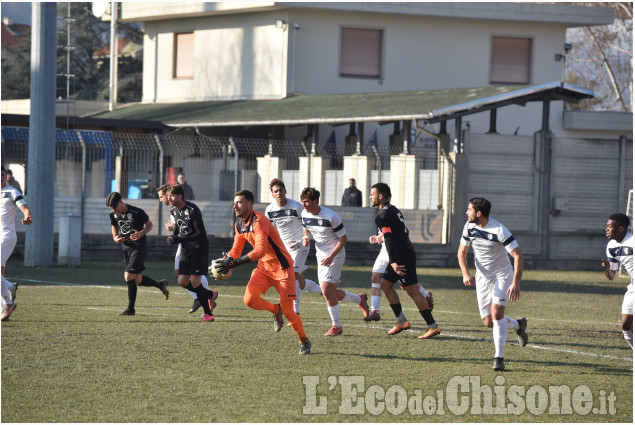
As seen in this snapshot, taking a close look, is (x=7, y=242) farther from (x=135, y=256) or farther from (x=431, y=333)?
(x=431, y=333)

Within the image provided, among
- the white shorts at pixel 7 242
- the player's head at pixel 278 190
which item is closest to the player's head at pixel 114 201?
the white shorts at pixel 7 242

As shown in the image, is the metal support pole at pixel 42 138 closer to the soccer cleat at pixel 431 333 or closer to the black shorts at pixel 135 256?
the black shorts at pixel 135 256

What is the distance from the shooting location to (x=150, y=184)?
2469 cm

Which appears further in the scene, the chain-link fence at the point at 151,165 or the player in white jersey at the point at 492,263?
the chain-link fence at the point at 151,165

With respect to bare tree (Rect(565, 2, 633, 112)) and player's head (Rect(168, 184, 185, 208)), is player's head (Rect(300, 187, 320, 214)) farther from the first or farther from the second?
bare tree (Rect(565, 2, 633, 112))

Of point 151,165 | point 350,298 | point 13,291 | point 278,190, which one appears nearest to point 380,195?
point 278,190

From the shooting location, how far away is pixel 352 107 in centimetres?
2803

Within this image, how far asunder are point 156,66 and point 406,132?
49.8 feet

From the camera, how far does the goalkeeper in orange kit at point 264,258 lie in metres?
10.6

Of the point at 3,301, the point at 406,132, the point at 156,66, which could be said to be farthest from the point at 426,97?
the point at 3,301

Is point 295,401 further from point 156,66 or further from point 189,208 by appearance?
point 156,66

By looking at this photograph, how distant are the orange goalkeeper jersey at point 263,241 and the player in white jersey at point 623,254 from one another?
11.3 ft

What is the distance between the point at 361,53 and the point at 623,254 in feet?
84.1

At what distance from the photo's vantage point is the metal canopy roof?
80.6ft
